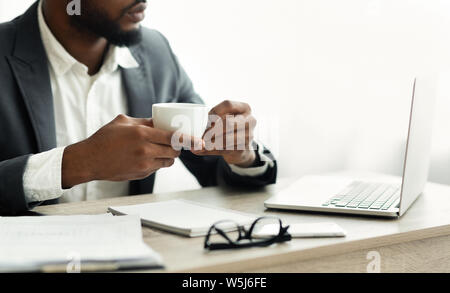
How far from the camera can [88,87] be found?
1.49 metres

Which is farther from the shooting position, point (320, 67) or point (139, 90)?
point (320, 67)

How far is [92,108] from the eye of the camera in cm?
148

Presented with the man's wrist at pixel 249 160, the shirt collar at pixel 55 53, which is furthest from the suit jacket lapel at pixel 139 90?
the man's wrist at pixel 249 160

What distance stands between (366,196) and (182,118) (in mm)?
458

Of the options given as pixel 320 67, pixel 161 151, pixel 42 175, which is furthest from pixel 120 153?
pixel 320 67

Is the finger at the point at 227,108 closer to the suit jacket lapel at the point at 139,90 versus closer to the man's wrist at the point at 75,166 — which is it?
the man's wrist at the point at 75,166

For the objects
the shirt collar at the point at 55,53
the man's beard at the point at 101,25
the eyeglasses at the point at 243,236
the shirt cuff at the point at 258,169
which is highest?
the man's beard at the point at 101,25

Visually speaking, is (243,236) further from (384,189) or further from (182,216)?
(384,189)

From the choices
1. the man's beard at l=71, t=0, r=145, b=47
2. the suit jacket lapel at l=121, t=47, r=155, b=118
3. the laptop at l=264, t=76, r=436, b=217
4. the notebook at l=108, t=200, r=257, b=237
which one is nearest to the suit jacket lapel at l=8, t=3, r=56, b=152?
the man's beard at l=71, t=0, r=145, b=47

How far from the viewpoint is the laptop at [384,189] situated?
99 cm

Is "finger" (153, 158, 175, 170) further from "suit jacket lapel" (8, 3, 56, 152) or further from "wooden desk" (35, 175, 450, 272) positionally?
"suit jacket lapel" (8, 3, 56, 152)

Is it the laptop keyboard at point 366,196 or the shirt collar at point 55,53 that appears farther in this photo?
the shirt collar at point 55,53

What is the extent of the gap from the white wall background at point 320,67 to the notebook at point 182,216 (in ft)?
2.35
